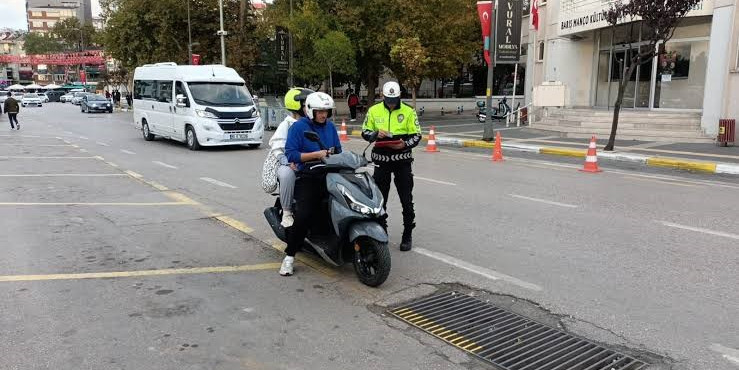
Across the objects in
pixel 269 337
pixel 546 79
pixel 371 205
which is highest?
pixel 546 79

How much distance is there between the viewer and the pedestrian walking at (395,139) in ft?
19.9

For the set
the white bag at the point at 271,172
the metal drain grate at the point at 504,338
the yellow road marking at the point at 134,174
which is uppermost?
the white bag at the point at 271,172

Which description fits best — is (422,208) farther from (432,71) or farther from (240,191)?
(432,71)

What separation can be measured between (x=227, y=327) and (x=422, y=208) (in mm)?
4701

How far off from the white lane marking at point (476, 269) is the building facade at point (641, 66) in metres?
13.1

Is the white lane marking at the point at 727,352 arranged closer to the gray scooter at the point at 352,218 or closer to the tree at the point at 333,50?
the gray scooter at the point at 352,218

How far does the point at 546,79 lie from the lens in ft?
92.0

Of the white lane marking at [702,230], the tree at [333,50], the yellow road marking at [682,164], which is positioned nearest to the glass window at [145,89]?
the tree at [333,50]

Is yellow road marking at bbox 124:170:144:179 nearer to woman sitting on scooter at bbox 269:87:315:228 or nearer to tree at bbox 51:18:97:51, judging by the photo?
woman sitting on scooter at bbox 269:87:315:228

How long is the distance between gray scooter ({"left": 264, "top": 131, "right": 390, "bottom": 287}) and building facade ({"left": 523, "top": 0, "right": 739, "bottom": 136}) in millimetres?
14056

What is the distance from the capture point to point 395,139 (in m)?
6.14

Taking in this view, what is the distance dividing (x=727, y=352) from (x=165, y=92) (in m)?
17.4

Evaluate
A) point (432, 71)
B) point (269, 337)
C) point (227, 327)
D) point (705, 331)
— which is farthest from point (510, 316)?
point (432, 71)

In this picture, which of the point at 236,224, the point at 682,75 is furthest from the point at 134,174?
the point at 682,75
